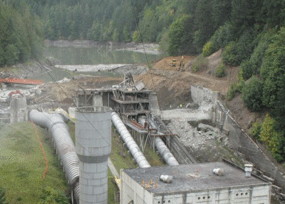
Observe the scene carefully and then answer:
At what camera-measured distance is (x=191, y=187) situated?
22375 millimetres

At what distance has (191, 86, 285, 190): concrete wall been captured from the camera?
3588cm

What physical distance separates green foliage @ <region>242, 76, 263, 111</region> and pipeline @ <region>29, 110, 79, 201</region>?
1766 centimetres

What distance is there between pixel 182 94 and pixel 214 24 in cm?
1498

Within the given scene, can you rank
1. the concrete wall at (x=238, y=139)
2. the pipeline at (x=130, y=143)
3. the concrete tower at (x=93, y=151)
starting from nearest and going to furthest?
the concrete tower at (x=93, y=151)
the concrete wall at (x=238, y=139)
the pipeline at (x=130, y=143)

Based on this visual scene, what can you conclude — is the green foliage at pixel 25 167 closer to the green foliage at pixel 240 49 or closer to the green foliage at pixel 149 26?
the green foliage at pixel 240 49

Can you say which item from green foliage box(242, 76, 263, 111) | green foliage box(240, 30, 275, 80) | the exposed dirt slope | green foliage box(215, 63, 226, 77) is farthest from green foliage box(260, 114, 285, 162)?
green foliage box(215, 63, 226, 77)

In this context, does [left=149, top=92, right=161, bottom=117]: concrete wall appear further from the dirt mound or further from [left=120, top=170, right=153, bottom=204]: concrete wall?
[left=120, top=170, right=153, bottom=204]: concrete wall

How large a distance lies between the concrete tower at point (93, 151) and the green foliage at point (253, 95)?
20.4 metres

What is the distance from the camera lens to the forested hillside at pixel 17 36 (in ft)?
260

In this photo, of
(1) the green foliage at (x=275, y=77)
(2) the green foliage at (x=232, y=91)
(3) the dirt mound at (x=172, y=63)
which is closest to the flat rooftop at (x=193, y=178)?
(1) the green foliage at (x=275, y=77)

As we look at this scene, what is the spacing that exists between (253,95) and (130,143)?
12.8 m

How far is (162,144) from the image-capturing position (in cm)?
4034

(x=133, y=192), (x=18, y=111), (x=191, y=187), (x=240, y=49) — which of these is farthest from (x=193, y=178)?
(x=240, y=49)

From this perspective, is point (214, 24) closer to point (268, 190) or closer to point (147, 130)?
point (147, 130)
